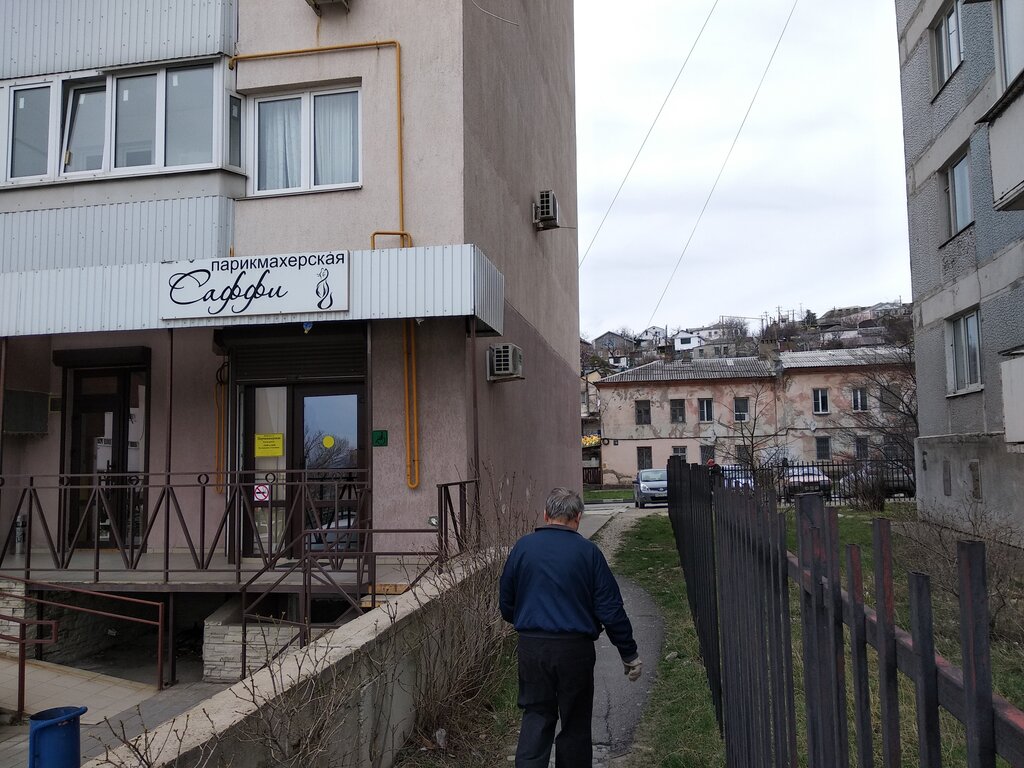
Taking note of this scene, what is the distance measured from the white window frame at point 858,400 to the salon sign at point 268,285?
43.5m

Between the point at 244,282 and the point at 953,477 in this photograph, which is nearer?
the point at 244,282

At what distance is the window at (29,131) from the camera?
11.3 meters

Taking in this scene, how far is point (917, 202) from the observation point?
1684 cm

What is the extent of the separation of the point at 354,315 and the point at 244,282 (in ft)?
4.40

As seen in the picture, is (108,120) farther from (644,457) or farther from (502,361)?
(644,457)

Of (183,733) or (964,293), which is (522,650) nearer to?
(183,733)

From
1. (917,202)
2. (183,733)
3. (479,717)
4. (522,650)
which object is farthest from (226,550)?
(917,202)

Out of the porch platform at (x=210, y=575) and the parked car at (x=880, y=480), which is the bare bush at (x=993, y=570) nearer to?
the porch platform at (x=210, y=575)

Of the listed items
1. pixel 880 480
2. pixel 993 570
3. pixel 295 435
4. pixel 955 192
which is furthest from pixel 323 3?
pixel 880 480

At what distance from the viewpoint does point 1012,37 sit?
9.41m

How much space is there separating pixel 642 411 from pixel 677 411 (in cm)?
206

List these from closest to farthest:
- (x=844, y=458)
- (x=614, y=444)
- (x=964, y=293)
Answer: (x=964, y=293)
(x=844, y=458)
(x=614, y=444)

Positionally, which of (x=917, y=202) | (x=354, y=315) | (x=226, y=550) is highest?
(x=917, y=202)

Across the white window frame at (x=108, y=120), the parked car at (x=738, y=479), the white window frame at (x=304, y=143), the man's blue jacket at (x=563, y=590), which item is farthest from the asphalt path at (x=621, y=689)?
the white window frame at (x=108, y=120)
